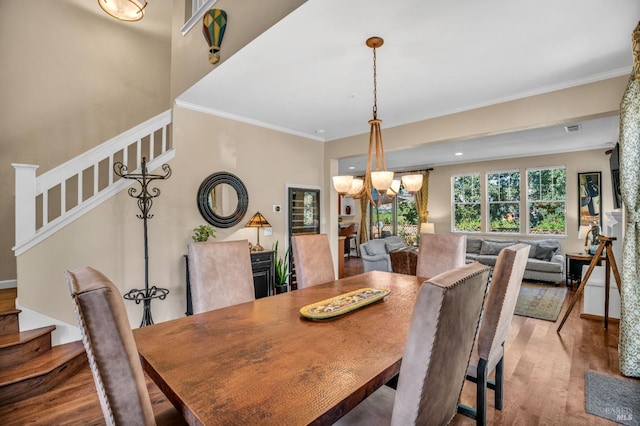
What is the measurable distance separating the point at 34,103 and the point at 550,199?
29.8 ft

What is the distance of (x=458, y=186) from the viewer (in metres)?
8.07

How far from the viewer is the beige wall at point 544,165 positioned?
20.2 feet

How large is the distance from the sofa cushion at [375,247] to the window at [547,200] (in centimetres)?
344

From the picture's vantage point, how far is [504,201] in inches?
290

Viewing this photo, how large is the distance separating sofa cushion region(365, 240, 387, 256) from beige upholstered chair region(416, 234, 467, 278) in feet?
11.2

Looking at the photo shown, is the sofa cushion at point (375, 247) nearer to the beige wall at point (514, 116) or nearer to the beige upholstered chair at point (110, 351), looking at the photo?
the beige wall at point (514, 116)

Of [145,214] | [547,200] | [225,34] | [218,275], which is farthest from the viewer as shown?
[547,200]

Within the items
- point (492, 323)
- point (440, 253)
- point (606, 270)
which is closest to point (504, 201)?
point (606, 270)

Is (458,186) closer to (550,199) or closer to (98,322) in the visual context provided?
(550,199)

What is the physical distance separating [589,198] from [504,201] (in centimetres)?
154

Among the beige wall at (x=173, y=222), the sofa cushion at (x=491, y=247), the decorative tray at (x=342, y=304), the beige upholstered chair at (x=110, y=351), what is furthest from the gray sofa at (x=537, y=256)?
the beige upholstered chair at (x=110, y=351)

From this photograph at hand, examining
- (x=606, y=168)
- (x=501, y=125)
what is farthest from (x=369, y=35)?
(x=606, y=168)

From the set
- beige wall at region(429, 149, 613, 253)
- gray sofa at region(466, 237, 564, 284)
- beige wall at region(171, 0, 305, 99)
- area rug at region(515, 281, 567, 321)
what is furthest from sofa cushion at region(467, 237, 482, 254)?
beige wall at region(171, 0, 305, 99)

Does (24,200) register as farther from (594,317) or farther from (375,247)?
(594,317)
